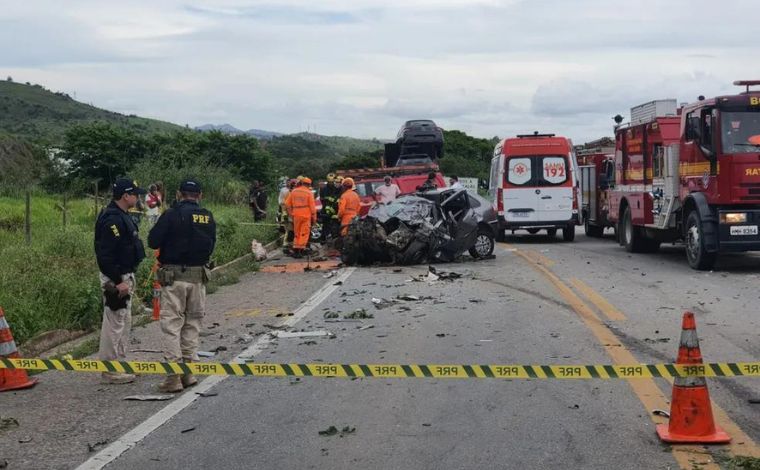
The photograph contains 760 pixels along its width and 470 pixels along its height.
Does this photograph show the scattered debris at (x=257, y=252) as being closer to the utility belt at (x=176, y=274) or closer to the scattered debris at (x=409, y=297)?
the scattered debris at (x=409, y=297)

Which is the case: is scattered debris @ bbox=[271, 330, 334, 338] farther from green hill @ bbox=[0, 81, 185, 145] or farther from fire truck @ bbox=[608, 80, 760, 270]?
green hill @ bbox=[0, 81, 185, 145]

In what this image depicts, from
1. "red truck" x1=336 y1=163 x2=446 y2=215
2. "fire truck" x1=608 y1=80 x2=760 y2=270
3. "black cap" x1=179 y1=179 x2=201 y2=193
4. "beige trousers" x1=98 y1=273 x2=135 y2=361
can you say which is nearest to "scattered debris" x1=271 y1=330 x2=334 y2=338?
"beige trousers" x1=98 y1=273 x2=135 y2=361

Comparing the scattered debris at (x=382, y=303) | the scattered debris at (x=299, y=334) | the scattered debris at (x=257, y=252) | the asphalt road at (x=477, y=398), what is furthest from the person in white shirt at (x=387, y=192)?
the scattered debris at (x=299, y=334)

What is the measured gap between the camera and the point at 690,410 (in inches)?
215

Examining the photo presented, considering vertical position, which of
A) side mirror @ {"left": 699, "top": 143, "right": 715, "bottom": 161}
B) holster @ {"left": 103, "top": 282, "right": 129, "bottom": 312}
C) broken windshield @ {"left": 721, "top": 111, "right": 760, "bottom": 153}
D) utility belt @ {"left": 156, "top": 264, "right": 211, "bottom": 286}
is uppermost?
broken windshield @ {"left": 721, "top": 111, "right": 760, "bottom": 153}

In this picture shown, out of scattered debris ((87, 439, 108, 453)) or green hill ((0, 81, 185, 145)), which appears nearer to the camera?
scattered debris ((87, 439, 108, 453))

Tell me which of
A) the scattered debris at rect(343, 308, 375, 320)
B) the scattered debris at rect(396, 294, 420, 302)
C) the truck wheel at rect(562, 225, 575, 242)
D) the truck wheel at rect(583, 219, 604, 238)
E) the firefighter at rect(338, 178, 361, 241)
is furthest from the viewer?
the truck wheel at rect(583, 219, 604, 238)

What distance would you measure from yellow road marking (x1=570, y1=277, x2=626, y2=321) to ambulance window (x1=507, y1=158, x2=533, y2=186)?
906 centimetres

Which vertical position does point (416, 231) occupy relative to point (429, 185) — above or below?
below

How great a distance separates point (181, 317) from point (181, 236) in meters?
0.72

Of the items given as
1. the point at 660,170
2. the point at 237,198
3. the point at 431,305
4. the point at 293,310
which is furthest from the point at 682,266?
the point at 237,198

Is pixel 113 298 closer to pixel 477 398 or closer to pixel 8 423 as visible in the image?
pixel 8 423

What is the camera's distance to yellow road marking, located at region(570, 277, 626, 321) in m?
10.6

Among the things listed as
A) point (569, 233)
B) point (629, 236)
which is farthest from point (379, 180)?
point (629, 236)
